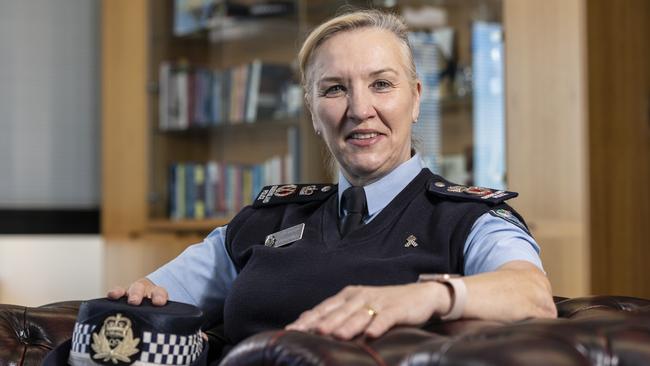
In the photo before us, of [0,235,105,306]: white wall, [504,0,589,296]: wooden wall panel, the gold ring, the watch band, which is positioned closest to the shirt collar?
the watch band

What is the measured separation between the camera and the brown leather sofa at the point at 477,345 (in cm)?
113

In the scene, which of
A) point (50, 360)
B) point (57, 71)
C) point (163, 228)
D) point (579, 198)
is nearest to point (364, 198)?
point (50, 360)

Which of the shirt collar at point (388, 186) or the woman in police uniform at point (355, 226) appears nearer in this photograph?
the woman in police uniform at point (355, 226)

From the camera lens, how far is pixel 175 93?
4.83 meters

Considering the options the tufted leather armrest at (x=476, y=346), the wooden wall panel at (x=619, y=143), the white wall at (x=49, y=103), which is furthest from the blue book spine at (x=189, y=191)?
the tufted leather armrest at (x=476, y=346)

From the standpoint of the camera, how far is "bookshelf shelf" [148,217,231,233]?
171 inches

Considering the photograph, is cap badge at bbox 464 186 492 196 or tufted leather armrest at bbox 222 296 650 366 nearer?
tufted leather armrest at bbox 222 296 650 366

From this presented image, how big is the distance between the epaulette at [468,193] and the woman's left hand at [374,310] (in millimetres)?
439

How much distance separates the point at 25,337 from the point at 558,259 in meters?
1.73

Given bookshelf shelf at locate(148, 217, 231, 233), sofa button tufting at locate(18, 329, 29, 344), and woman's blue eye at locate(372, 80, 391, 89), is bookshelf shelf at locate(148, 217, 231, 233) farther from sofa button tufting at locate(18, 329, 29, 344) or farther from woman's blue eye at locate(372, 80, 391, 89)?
woman's blue eye at locate(372, 80, 391, 89)

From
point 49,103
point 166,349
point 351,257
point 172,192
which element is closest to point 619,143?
point 351,257

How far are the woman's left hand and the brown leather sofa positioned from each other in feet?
0.07

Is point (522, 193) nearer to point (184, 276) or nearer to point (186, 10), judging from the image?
point (184, 276)

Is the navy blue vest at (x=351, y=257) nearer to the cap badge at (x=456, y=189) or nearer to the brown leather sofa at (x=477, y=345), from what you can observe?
the cap badge at (x=456, y=189)
